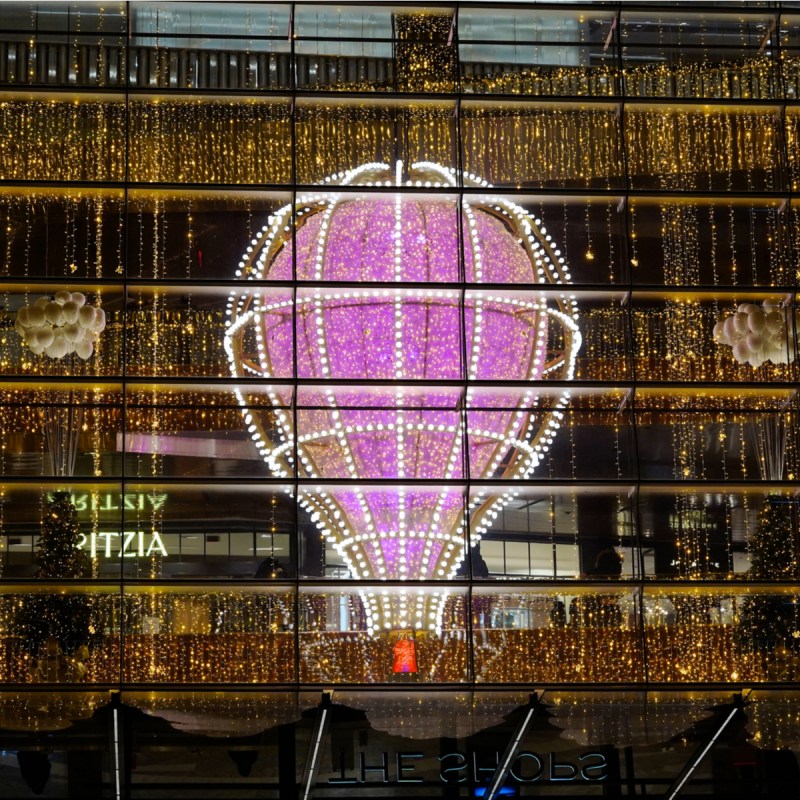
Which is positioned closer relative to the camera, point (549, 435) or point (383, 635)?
point (383, 635)

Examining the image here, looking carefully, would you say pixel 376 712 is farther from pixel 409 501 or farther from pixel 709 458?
pixel 709 458

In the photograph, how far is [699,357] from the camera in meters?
10.9

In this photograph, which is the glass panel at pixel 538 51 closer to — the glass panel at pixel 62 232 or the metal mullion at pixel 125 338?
the metal mullion at pixel 125 338

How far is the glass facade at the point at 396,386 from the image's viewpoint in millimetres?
10289

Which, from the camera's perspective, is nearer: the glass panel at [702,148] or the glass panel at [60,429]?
→ the glass panel at [60,429]

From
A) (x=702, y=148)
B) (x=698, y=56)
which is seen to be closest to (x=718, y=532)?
(x=702, y=148)

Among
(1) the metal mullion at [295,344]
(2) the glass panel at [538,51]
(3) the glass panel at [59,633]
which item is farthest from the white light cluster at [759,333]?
(3) the glass panel at [59,633]

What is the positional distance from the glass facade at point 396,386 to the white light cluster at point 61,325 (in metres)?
0.03

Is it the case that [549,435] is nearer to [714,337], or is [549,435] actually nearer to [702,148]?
[714,337]

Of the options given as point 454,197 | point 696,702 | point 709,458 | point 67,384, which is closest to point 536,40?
point 454,197

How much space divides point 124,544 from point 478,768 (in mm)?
3205

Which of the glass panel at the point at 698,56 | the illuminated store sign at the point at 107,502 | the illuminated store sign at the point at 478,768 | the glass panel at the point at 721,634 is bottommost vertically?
the illuminated store sign at the point at 478,768

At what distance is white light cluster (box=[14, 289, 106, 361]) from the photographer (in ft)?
34.2

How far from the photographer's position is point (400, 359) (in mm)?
10570
